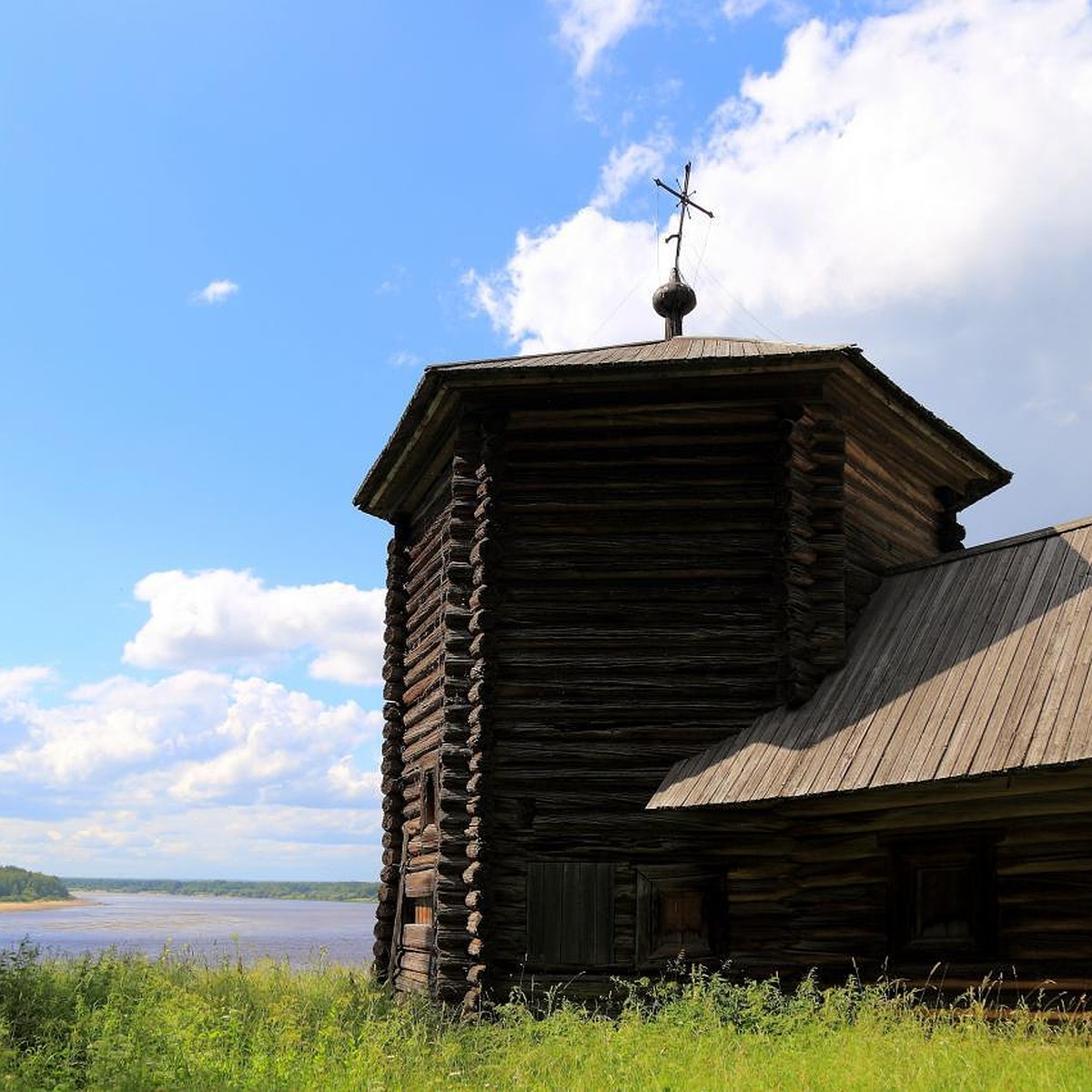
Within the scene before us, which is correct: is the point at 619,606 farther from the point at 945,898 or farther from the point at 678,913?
the point at 945,898

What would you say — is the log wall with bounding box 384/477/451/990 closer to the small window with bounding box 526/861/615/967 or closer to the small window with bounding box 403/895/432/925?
the small window with bounding box 403/895/432/925

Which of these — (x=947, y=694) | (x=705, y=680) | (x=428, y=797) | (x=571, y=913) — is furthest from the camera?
(x=428, y=797)

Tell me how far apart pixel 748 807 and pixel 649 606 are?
2266 millimetres

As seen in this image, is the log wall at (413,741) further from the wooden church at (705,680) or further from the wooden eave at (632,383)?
the wooden eave at (632,383)

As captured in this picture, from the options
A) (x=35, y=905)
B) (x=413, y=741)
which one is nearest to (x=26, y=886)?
(x=35, y=905)

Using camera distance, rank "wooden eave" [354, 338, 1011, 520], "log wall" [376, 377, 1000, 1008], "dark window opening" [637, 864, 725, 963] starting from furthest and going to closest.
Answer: "wooden eave" [354, 338, 1011, 520] < "log wall" [376, 377, 1000, 1008] < "dark window opening" [637, 864, 725, 963]

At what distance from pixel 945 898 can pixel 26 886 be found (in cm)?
12103

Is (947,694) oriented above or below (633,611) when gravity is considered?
below

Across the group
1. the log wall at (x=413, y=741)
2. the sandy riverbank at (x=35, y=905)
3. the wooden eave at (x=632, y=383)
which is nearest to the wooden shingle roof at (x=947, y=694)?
the wooden eave at (x=632, y=383)

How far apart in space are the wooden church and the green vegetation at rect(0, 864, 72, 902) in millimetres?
108408

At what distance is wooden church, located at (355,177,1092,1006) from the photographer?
11.1 meters

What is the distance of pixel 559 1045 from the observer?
9266 mm

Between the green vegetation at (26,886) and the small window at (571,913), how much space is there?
357 feet

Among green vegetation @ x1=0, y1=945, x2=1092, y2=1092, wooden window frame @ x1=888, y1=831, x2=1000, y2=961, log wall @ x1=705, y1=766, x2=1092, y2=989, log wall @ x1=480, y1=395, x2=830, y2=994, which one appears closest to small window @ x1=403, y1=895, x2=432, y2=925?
green vegetation @ x1=0, y1=945, x2=1092, y2=1092
